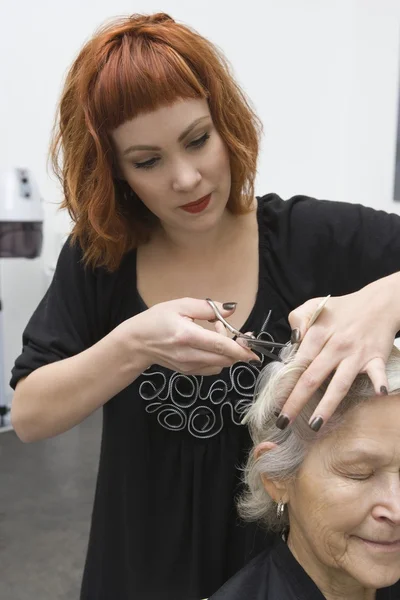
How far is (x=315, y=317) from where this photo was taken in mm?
840

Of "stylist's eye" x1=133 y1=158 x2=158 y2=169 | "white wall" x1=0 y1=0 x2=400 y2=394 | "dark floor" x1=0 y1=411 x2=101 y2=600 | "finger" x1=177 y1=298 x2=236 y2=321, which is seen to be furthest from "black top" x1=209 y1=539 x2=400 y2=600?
"white wall" x1=0 y1=0 x2=400 y2=394

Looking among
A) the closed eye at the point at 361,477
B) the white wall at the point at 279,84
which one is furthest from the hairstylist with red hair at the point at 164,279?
the white wall at the point at 279,84

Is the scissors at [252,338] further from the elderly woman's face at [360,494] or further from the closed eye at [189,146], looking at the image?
the closed eye at [189,146]

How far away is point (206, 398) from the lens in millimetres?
1087

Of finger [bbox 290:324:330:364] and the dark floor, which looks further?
the dark floor

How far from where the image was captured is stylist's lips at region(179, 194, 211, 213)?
1.05 metres

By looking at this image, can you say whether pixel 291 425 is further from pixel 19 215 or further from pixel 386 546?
pixel 19 215

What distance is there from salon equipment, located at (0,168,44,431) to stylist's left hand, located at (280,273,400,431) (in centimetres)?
221

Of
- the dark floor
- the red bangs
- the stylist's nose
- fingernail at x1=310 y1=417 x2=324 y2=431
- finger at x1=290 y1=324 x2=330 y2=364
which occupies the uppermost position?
the red bangs

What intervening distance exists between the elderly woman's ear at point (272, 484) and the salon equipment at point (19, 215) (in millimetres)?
2151

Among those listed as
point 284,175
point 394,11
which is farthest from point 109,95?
point 284,175

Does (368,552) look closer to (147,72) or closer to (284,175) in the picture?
(147,72)

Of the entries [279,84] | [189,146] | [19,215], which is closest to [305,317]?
[189,146]

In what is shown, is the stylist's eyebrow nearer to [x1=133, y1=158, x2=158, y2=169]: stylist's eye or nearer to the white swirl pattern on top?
[x1=133, y1=158, x2=158, y2=169]: stylist's eye
